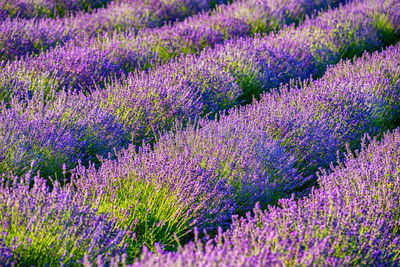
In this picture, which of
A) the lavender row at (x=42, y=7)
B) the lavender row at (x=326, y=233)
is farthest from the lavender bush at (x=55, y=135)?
the lavender row at (x=42, y=7)

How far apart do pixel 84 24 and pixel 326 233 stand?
4696mm

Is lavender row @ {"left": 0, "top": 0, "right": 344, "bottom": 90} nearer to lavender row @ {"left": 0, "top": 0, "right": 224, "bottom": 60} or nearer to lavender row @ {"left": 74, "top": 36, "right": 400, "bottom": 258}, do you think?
Answer: lavender row @ {"left": 0, "top": 0, "right": 224, "bottom": 60}

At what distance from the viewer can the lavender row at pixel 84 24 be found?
4547 millimetres

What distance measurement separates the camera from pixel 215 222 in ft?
8.29

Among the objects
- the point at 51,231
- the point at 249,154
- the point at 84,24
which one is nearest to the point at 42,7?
the point at 84,24

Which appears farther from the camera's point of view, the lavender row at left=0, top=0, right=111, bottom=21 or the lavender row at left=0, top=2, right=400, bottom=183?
the lavender row at left=0, top=0, right=111, bottom=21

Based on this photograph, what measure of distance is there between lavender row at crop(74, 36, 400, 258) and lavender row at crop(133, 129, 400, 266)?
1.06ft

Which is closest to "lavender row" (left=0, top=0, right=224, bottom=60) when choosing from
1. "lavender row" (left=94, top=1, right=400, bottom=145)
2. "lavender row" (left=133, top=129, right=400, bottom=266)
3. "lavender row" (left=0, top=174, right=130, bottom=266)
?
"lavender row" (left=94, top=1, right=400, bottom=145)

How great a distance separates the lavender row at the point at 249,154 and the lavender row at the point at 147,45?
1.37 metres

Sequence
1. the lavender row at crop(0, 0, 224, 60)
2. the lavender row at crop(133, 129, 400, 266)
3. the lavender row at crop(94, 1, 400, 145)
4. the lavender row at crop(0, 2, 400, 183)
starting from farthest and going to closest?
the lavender row at crop(0, 0, 224, 60), the lavender row at crop(94, 1, 400, 145), the lavender row at crop(0, 2, 400, 183), the lavender row at crop(133, 129, 400, 266)

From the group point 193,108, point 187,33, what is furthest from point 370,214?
point 187,33

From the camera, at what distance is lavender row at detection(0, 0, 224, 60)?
455 centimetres

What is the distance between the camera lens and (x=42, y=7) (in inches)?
243

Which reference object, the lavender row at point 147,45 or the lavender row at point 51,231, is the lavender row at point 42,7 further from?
the lavender row at point 51,231
